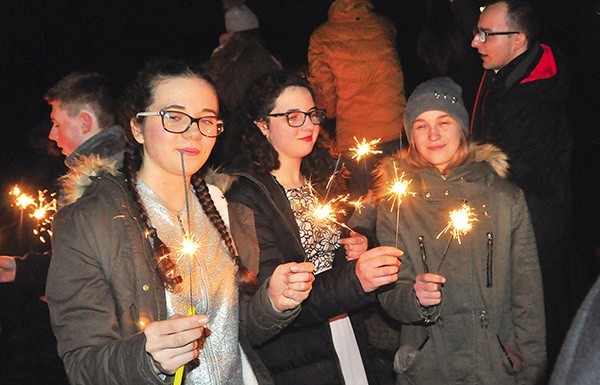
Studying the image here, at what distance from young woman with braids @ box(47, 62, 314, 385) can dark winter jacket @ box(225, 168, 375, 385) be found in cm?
44

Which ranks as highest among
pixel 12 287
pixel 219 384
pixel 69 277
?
pixel 12 287

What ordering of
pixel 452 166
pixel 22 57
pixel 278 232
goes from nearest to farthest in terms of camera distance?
pixel 278 232 → pixel 452 166 → pixel 22 57

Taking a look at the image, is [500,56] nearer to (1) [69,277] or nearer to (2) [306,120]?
(2) [306,120]

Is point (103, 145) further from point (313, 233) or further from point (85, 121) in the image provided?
point (313, 233)

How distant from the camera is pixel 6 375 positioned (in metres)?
6.75

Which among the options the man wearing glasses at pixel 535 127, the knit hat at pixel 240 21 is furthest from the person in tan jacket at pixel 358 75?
the man wearing glasses at pixel 535 127

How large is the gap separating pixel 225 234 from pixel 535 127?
2.65 meters

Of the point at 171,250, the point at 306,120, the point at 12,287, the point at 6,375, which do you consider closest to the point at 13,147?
the point at 6,375

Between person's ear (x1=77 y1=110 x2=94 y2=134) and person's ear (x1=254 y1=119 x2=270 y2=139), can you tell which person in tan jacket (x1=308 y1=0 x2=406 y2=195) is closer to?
person's ear (x1=254 y1=119 x2=270 y2=139)

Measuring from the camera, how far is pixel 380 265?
11.2 feet

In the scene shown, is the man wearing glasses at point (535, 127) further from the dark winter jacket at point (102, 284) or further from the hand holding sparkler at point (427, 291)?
the dark winter jacket at point (102, 284)

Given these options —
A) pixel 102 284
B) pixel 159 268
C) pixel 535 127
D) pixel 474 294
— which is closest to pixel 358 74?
pixel 535 127

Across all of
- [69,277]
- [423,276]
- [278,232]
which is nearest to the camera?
[69,277]

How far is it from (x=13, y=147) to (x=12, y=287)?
9803 mm
